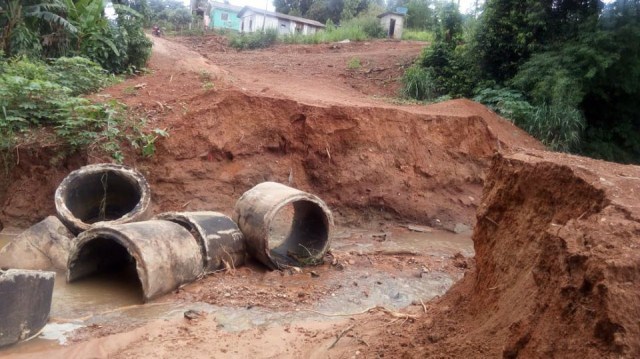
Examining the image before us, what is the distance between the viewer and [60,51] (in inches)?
485

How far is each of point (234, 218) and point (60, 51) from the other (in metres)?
7.40

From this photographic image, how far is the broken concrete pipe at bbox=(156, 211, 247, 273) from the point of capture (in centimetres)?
660

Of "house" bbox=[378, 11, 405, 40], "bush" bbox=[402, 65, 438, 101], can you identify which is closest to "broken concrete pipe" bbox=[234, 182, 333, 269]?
"bush" bbox=[402, 65, 438, 101]

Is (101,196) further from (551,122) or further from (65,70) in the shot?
(551,122)

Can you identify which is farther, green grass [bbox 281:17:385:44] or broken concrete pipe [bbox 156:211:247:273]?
green grass [bbox 281:17:385:44]

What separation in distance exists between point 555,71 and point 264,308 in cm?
1008

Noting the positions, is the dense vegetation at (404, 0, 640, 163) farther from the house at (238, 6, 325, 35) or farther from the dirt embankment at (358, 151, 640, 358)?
the house at (238, 6, 325, 35)

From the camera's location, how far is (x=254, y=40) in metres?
26.0

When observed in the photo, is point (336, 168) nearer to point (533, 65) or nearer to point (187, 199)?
point (187, 199)

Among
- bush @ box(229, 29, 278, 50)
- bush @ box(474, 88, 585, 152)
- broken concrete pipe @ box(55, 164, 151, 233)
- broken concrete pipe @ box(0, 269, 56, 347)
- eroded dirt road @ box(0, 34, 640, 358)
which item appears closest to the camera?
eroded dirt road @ box(0, 34, 640, 358)

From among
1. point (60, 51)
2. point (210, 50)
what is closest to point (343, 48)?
point (210, 50)

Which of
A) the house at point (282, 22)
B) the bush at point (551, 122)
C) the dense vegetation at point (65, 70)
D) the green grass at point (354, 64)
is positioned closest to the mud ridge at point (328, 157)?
the dense vegetation at point (65, 70)

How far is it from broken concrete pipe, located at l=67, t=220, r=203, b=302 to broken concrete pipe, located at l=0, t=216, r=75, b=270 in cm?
45

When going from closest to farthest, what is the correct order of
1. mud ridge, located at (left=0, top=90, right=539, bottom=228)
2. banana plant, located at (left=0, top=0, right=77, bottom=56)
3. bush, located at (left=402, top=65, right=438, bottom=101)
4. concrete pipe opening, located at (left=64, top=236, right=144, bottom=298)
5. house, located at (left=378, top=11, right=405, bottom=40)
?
concrete pipe opening, located at (left=64, top=236, right=144, bottom=298), mud ridge, located at (left=0, top=90, right=539, bottom=228), banana plant, located at (left=0, top=0, right=77, bottom=56), bush, located at (left=402, top=65, right=438, bottom=101), house, located at (left=378, top=11, right=405, bottom=40)
